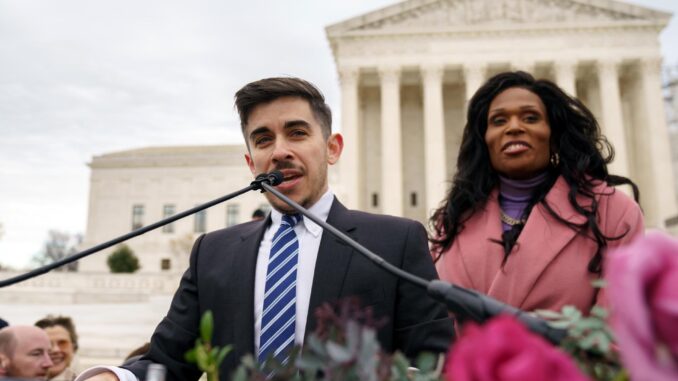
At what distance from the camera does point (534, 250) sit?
287 centimetres

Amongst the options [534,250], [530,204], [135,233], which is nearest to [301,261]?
[135,233]

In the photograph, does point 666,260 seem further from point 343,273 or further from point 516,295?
point 516,295

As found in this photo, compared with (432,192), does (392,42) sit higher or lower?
higher

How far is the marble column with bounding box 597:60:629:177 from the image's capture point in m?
36.7

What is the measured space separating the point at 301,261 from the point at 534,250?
1.22 metres

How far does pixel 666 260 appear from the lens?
554 millimetres

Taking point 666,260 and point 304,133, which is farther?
point 304,133

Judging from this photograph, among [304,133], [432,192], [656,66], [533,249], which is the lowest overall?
[533,249]

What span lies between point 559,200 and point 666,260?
8.43 feet

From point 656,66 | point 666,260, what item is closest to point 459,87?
point 656,66

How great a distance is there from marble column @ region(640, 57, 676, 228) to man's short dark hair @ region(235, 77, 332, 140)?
38712 millimetres

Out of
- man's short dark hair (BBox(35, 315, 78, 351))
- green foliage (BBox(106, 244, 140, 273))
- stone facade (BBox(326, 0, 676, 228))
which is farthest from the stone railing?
man's short dark hair (BBox(35, 315, 78, 351))

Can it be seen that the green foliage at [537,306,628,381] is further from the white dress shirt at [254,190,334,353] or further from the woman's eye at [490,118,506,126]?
the woman's eye at [490,118,506,126]

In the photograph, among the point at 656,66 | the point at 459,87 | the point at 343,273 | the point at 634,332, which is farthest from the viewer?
the point at 459,87
